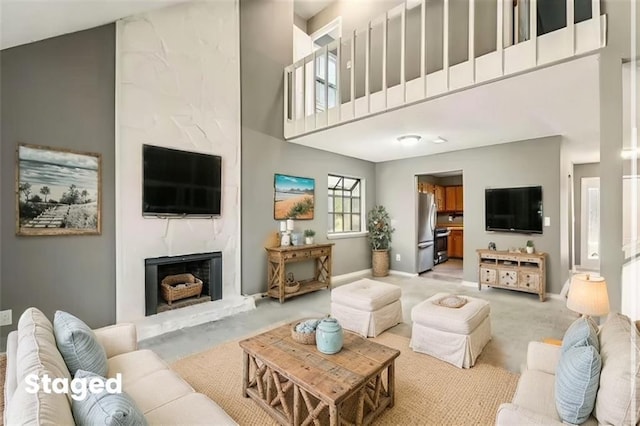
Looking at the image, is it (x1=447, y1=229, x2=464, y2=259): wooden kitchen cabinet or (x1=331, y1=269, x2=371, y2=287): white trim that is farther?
(x1=447, y1=229, x2=464, y2=259): wooden kitchen cabinet

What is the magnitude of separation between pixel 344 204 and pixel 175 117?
3627mm

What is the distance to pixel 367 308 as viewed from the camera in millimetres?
3209

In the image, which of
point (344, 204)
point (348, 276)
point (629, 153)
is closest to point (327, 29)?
point (344, 204)

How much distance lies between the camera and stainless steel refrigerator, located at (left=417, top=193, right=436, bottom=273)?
248 inches

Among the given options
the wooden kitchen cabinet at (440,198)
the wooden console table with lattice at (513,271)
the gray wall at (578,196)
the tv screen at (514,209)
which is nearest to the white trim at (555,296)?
the wooden console table with lattice at (513,271)

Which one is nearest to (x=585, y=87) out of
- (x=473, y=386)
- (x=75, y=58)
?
(x=473, y=386)

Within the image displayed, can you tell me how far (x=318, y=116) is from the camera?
4.42 m

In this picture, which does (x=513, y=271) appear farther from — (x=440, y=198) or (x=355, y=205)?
(x=440, y=198)

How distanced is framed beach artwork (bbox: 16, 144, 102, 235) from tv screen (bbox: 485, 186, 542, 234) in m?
5.55

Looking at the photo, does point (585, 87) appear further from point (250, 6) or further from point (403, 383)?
point (250, 6)

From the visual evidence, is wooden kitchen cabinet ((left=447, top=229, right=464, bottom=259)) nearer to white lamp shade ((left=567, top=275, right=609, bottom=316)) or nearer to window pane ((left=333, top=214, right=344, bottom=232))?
window pane ((left=333, top=214, right=344, bottom=232))

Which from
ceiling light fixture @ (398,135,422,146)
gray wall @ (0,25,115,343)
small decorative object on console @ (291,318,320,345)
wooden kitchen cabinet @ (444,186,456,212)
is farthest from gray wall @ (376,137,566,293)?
gray wall @ (0,25,115,343)

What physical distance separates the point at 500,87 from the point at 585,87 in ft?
2.58

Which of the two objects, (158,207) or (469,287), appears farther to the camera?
(469,287)
